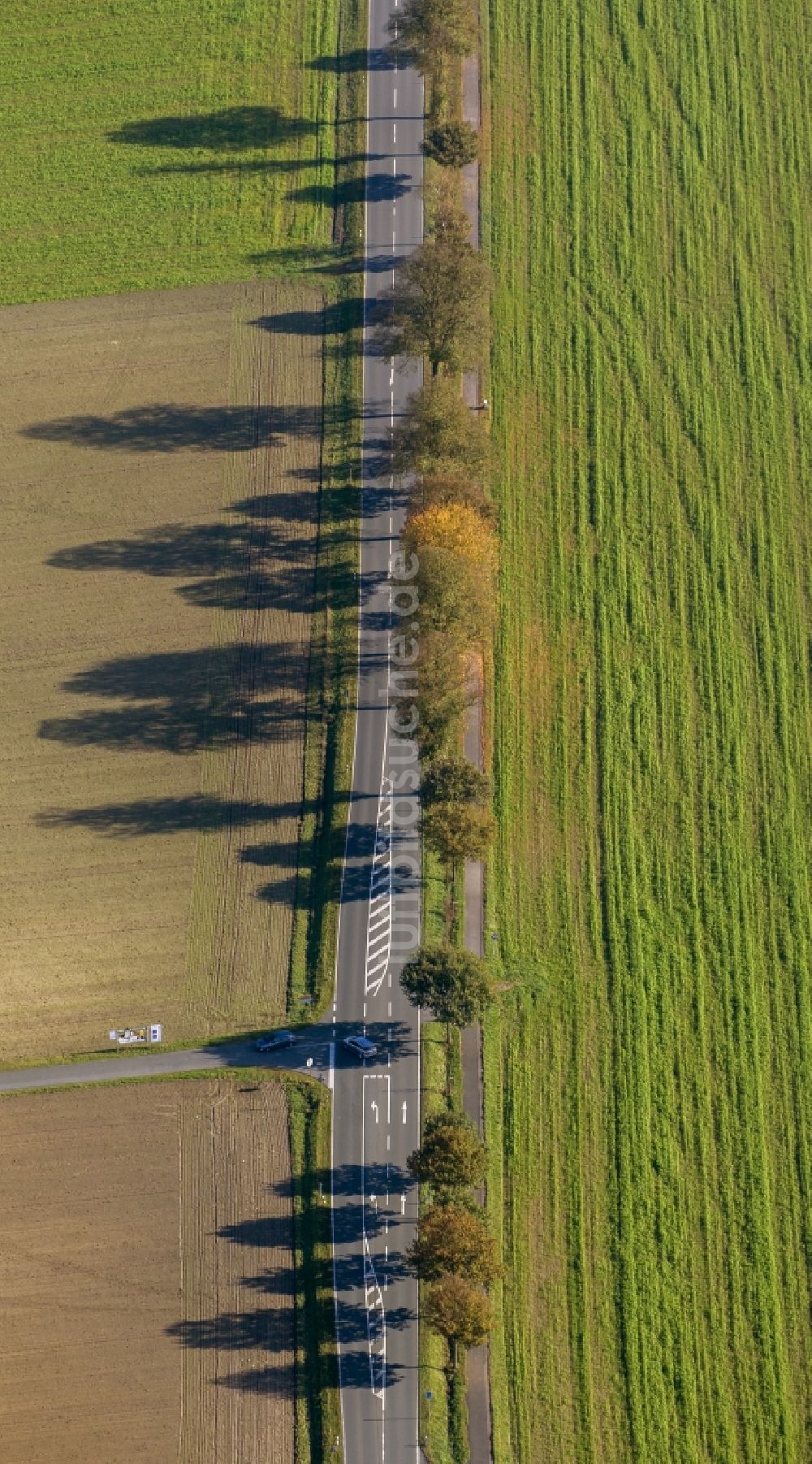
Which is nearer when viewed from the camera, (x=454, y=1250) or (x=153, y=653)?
(x=454, y=1250)

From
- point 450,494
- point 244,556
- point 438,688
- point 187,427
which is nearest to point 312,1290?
point 438,688

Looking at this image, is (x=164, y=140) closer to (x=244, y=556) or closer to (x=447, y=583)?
(x=244, y=556)

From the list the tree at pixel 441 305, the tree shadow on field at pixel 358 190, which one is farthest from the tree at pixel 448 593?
the tree shadow on field at pixel 358 190

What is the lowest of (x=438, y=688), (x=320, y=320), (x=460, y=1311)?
(x=460, y=1311)

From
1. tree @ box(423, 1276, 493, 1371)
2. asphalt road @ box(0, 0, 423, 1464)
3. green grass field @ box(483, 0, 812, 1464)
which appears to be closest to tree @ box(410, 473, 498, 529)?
asphalt road @ box(0, 0, 423, 1464)

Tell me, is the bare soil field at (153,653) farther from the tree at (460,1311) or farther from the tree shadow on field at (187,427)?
the tree at (460,1311)

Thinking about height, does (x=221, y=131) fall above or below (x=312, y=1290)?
above

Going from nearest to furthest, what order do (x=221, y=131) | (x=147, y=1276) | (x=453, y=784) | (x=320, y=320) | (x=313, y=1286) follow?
(x=313, y=1286)
(x=147, y=1276)
(x=453, y=784)
(x=320, y=320)
(x=221, y=131)
